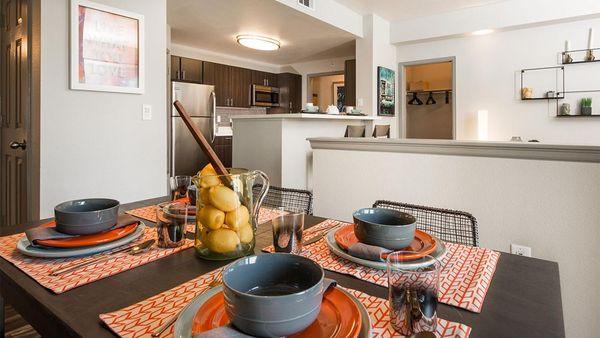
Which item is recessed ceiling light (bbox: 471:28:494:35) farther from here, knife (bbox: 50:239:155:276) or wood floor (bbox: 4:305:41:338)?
wood floor (bbox: 4:305:41:338)

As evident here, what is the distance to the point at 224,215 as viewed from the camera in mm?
780

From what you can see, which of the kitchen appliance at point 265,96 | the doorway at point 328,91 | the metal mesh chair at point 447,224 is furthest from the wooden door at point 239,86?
the metal mesh chair at point 447,224

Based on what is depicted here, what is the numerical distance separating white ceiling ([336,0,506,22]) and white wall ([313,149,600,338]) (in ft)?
10.6

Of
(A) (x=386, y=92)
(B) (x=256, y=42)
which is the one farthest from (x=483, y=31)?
(B) (x=256, y=42)

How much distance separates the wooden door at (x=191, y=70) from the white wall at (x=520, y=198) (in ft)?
14.2

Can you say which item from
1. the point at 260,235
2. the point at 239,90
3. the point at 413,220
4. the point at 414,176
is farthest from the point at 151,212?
the point at 239,90

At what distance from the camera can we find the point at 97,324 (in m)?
0.55

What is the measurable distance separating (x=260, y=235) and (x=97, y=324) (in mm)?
496

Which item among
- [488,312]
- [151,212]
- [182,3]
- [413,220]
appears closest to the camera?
[488,312]

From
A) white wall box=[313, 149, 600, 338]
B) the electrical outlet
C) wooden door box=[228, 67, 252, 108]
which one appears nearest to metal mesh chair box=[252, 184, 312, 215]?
white wall box=[313, 149, 600, 338]

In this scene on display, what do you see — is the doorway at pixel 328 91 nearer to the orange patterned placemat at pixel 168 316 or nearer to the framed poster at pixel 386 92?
the framed poster at pixel 386 92

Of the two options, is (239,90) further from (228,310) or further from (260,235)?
(228,310)

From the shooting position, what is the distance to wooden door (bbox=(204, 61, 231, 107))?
6.24m

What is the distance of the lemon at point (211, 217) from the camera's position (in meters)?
0.77
